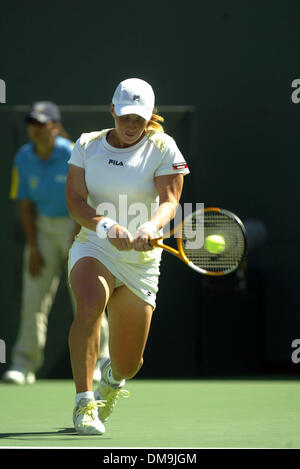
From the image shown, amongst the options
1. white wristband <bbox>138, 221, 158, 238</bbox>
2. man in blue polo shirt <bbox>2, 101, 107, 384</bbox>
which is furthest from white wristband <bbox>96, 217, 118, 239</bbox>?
man in blue polo shirt <bbox>2, 101, 107, 384</bbox>

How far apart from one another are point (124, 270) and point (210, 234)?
495 mm

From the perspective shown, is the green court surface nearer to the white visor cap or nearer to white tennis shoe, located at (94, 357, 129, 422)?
white tennis shoe, located at (94, 357, 129, 422)

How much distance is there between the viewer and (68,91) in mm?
8500

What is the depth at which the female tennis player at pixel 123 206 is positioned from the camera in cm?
479

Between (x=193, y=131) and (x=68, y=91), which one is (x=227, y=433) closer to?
(x=193, y=131)

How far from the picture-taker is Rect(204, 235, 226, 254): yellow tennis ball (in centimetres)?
503

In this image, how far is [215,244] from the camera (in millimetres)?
5039

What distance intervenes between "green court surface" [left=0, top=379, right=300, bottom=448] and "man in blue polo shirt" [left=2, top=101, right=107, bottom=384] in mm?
257

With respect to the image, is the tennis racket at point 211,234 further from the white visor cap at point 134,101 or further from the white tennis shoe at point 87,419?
the white tennis shoe at point 87,419

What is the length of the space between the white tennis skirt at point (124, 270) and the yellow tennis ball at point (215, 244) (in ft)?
0.92

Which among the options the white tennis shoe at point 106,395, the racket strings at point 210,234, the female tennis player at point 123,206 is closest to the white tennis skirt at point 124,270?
the female tennis player at point 123,206

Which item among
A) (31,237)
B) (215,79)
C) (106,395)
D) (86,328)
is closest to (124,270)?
(86,328)

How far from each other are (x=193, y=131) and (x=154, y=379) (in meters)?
1.78

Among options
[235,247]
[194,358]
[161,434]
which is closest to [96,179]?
[235,247]
